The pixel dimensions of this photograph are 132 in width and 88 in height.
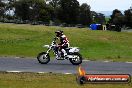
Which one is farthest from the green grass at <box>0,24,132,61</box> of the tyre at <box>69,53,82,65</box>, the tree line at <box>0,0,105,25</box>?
the tree line at <box>0,0,105,25</box>

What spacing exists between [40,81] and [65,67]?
227 inches

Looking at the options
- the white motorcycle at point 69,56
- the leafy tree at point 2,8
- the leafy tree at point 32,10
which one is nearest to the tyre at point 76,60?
the white motorcycle at point 69,56

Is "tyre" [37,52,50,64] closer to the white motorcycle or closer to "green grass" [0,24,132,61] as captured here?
the white motorcycle

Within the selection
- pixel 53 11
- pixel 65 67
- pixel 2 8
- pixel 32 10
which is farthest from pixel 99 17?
pixel 65 67

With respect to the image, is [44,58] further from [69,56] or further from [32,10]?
[32,10]

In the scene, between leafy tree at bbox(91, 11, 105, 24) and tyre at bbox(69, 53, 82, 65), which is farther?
leafy tree at bbox(91, 11, 105, 24)

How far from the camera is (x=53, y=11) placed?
103 metres

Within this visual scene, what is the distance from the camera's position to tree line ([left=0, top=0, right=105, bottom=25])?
97.1 metres

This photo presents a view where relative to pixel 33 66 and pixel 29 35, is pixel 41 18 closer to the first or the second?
pixel 29 35

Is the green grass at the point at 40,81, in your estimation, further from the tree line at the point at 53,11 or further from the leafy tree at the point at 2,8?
the leafy tree at the point at 2,8

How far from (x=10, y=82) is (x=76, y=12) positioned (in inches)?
3297

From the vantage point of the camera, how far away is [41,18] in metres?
101

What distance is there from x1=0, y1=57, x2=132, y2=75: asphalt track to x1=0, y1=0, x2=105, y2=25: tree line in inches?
2837

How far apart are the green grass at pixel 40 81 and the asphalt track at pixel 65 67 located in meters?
1.80
